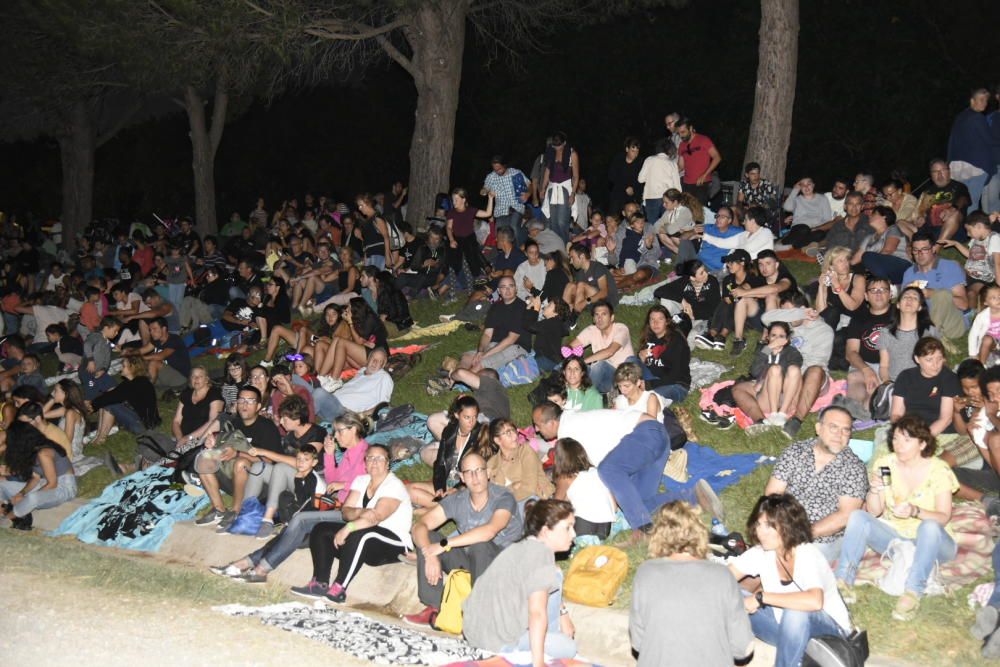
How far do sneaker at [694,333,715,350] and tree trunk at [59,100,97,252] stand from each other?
68.8 ft

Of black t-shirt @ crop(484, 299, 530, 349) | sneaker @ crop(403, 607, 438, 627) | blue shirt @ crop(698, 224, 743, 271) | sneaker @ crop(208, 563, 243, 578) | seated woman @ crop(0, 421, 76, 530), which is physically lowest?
seated woman @ crop(0, 421, 76, 530)

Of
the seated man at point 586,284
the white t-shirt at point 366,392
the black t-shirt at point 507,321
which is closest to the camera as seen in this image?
the white t-shirt at point 366,392

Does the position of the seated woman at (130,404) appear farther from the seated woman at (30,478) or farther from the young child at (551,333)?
the young child at (551,333)

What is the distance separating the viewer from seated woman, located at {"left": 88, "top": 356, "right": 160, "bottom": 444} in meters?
14.4

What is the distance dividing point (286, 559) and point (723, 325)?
5375 mm

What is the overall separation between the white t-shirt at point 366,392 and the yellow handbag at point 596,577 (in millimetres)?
4837

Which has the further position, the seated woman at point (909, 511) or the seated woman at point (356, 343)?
the seated woman at point (356, 343)

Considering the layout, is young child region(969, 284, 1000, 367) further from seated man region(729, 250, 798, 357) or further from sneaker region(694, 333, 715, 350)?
sneaker region(694, 333, 715, 350)

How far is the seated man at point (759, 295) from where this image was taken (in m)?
12.1

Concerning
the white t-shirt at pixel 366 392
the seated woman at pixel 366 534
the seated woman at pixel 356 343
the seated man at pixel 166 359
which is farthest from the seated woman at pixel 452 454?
the seated man at pixel 166 359

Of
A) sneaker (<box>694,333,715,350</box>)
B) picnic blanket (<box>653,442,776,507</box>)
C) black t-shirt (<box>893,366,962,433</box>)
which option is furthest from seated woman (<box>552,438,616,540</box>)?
sneaker (<box>694,333,715,350</box>)

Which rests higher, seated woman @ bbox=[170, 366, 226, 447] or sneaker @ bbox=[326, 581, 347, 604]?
seated woman @ bbox=[170, 366, 226, 447]

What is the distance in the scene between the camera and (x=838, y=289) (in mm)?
11305

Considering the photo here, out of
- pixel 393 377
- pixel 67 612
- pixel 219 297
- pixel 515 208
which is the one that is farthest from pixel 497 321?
pixel 219 297
